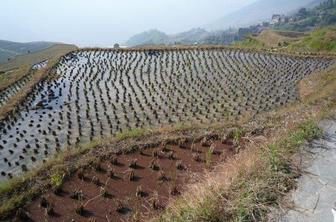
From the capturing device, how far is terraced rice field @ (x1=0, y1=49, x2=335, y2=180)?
39.8 feet

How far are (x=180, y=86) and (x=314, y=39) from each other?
22.0 metres

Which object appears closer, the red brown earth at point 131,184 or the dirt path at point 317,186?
the dirt path at point 317,186

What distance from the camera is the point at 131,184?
8.18 m

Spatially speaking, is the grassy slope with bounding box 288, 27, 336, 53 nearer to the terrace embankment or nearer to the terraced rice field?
the terraced rice field

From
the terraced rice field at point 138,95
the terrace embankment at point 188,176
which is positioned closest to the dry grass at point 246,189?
the terrace embankment at point 188,176

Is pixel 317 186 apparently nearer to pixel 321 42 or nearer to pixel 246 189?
pixel 246 189

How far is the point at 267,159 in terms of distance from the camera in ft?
17.6

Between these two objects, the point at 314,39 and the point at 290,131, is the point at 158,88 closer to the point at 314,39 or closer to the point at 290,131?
the point at 290,131

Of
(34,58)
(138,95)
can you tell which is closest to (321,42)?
(138,95)

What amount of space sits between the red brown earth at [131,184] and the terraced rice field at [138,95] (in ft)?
8.15

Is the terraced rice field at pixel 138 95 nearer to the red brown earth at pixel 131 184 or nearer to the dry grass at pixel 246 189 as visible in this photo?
the red brown earth at pixel 131 184

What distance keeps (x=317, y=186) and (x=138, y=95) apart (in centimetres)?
1228

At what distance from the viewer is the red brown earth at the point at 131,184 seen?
7.12m

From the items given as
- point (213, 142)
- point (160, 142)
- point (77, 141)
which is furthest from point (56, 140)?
point (213, 142)
